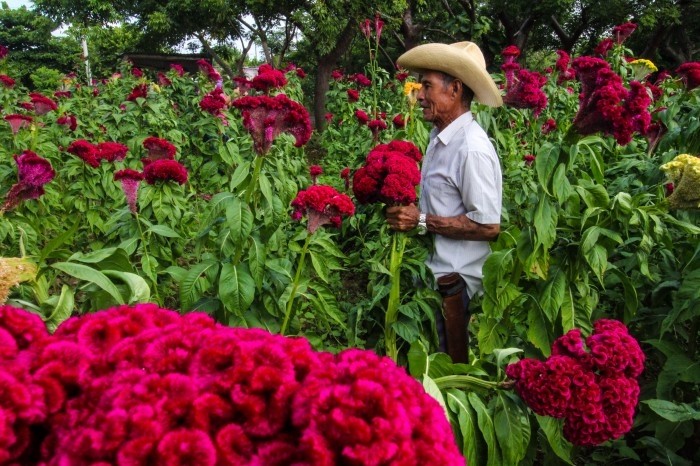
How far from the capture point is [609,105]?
191 cm

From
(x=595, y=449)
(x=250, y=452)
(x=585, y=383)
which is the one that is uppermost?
(x=250, y=452)

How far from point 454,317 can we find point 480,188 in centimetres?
68

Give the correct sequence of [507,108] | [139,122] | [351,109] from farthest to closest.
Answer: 1. [351,109]
2. [139,122]
3. [507,108]

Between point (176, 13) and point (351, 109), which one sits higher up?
point (176, 13)

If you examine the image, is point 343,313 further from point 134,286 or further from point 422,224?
point 134,286

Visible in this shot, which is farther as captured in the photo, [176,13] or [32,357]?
[176,13]

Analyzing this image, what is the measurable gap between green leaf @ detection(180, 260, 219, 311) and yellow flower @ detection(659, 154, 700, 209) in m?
1.89

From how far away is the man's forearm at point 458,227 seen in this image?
2541mm

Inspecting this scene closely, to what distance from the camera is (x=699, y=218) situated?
2723 mm

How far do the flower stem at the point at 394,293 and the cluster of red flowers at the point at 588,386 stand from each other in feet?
3.45

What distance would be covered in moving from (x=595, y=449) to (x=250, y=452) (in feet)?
9.12

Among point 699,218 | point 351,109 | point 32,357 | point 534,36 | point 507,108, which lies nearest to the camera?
point 32,357

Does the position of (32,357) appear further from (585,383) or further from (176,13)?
(176,13)

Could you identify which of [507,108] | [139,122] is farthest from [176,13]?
[507,108]
